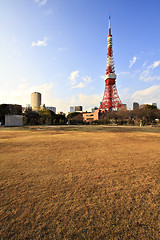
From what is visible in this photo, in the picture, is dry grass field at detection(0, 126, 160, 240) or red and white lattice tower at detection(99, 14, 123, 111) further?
red and white lattice tower at detection(99, 14, 123, 111)

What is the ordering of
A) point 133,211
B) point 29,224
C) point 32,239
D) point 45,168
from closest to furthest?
point 32,239 → point 29,224 → point 133,211 → point 45,168

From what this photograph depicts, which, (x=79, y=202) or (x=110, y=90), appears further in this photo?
(x=110, y=90)

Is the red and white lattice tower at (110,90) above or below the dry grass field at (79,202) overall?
above

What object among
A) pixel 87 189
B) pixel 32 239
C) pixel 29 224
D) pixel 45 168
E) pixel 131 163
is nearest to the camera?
pixel 32 239

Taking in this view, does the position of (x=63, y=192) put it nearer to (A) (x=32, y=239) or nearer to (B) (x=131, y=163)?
(A) (x=32, y=239)

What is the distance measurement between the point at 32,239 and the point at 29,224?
0.21 m

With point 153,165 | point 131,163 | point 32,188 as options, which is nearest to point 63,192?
point 32,188

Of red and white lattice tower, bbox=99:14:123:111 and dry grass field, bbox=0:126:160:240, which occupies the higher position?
red and white lattice tower, bbox=99:14:123:111

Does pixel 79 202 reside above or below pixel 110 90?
below

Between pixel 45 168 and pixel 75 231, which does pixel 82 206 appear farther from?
pixel 45 168

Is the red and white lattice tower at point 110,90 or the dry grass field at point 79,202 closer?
the dry grass field at point 79,202

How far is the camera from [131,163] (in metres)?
3.30

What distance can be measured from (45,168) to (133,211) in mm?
2154

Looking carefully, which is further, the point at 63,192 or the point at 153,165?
the point at 153,165
